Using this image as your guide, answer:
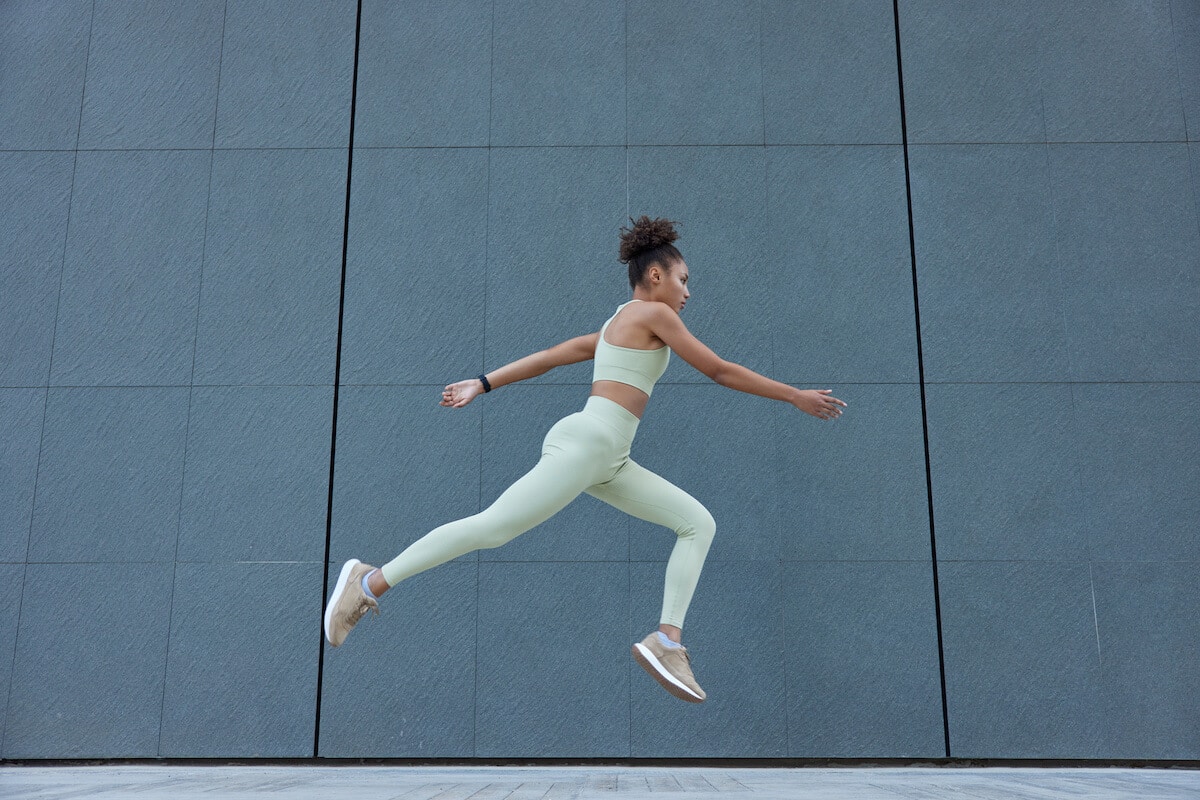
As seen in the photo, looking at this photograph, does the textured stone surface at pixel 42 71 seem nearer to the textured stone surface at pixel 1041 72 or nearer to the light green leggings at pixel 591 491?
the light green leggings at pixel 591 491

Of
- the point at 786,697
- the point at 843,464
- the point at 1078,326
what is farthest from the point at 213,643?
the point at 1078,326

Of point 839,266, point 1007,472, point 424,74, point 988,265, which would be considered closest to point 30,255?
point 424,74

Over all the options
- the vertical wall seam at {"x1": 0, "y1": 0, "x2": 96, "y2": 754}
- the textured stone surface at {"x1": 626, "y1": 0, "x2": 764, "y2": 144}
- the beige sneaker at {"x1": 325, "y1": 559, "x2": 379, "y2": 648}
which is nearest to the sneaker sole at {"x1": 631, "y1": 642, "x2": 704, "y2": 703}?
the beige sneaker at {"x1": 325, "y1": 559, "x2": 379, "y2": 648}

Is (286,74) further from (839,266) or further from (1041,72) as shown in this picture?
(1041,72)

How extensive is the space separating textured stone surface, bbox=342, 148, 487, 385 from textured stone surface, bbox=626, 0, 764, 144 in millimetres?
930

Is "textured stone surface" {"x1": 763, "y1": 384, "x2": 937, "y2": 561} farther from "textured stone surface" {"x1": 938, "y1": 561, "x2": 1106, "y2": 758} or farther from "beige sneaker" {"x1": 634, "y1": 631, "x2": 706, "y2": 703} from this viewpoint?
"beige sneaker" {"x1": 634, "y1": 631, "x2": 706, "y2": 703}

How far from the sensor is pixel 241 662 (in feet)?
14.1

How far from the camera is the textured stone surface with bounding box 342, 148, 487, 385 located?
4551 mm

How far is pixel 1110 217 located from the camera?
4637 millimetres

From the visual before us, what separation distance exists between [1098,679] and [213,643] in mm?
4143

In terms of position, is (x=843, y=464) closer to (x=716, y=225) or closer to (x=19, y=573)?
(x=716, y=225)

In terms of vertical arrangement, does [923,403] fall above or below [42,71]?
below

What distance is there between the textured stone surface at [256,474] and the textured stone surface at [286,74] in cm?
137

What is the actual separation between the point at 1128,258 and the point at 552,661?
3.50 metres
